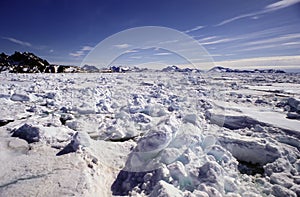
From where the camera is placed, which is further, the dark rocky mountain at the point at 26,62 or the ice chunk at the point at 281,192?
the dark rocky mountain at the point at 26,62

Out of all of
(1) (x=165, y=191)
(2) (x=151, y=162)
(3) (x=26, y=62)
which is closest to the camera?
(1) (x=165, y=191)

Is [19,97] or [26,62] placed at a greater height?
[26,62]

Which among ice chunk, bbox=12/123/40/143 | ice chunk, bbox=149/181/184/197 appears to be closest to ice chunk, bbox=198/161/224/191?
ice chunk, bbox=149/181/184/197

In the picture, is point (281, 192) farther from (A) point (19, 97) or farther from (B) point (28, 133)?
(A) point (19, 97)

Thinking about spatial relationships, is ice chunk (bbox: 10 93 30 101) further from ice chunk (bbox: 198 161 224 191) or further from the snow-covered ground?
ice chunk (bbox: 198 161 224 191)

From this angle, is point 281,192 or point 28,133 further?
point 28,133

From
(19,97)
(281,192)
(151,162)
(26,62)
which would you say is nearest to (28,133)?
(151,162)

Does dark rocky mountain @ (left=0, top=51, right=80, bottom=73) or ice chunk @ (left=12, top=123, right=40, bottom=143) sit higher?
dark rocky mountain @ (left=0, top=51, right=80, bottom=73)

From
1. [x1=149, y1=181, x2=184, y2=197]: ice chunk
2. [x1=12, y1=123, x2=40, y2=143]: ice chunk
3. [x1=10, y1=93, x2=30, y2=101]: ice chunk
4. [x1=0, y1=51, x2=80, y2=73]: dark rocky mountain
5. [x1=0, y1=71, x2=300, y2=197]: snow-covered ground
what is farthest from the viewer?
[x1=0, y1=51, x2=80, y2=73]: dark rocky mountain

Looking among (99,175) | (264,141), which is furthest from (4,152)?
(264,141)

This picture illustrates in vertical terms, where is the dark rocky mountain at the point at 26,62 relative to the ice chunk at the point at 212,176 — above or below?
above

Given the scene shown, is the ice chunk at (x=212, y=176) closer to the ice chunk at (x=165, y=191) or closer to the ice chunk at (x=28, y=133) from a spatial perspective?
the ice chunk at (x=165, y=191)

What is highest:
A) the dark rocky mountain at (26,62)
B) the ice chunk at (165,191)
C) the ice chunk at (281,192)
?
the dark rocky mountain at (26,62)

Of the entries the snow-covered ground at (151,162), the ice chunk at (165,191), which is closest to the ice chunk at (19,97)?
the snow-covered ground at (151,162)
